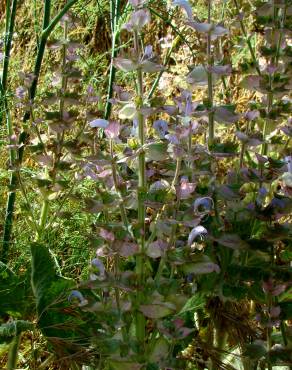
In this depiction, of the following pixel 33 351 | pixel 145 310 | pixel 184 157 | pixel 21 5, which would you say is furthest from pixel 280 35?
pixel 21 5

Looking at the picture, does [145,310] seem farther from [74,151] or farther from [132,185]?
[74,151]

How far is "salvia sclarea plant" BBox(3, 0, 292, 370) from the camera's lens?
37.9 inches

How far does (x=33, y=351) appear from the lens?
4.01 feet

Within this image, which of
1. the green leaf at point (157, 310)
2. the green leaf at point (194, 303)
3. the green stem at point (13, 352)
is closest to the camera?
the green leaf at point (157, 310)

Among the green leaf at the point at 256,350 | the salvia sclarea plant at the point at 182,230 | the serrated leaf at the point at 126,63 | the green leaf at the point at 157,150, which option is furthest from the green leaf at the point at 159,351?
the serrated leaf at the point at 126,63

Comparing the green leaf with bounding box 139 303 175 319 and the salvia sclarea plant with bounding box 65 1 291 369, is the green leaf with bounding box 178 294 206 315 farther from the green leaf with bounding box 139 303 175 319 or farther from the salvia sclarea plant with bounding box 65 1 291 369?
the green leaf with bounding box 139 303 175 319

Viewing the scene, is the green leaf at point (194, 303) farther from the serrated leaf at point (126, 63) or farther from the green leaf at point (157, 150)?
the serrated leaf at point (126, 63)

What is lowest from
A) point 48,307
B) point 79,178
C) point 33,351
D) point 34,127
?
point 33,351

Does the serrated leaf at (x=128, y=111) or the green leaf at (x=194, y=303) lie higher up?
the serrated leaf at (x=128, y=111)

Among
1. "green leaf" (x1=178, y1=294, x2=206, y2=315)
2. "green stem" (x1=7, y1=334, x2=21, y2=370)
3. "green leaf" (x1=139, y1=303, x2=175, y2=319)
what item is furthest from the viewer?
"green stem" (x1=7, y1=334, x2=21, y2=370)

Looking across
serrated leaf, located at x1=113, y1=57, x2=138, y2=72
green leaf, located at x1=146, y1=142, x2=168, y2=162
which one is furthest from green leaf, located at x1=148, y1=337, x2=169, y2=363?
serrated leaf, located at x1=113, y1=57, x2=138, y2=72

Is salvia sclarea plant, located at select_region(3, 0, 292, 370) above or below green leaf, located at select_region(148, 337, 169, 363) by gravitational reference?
above

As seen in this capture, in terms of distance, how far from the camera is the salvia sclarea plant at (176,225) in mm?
963

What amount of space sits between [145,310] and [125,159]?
22 centimetres
